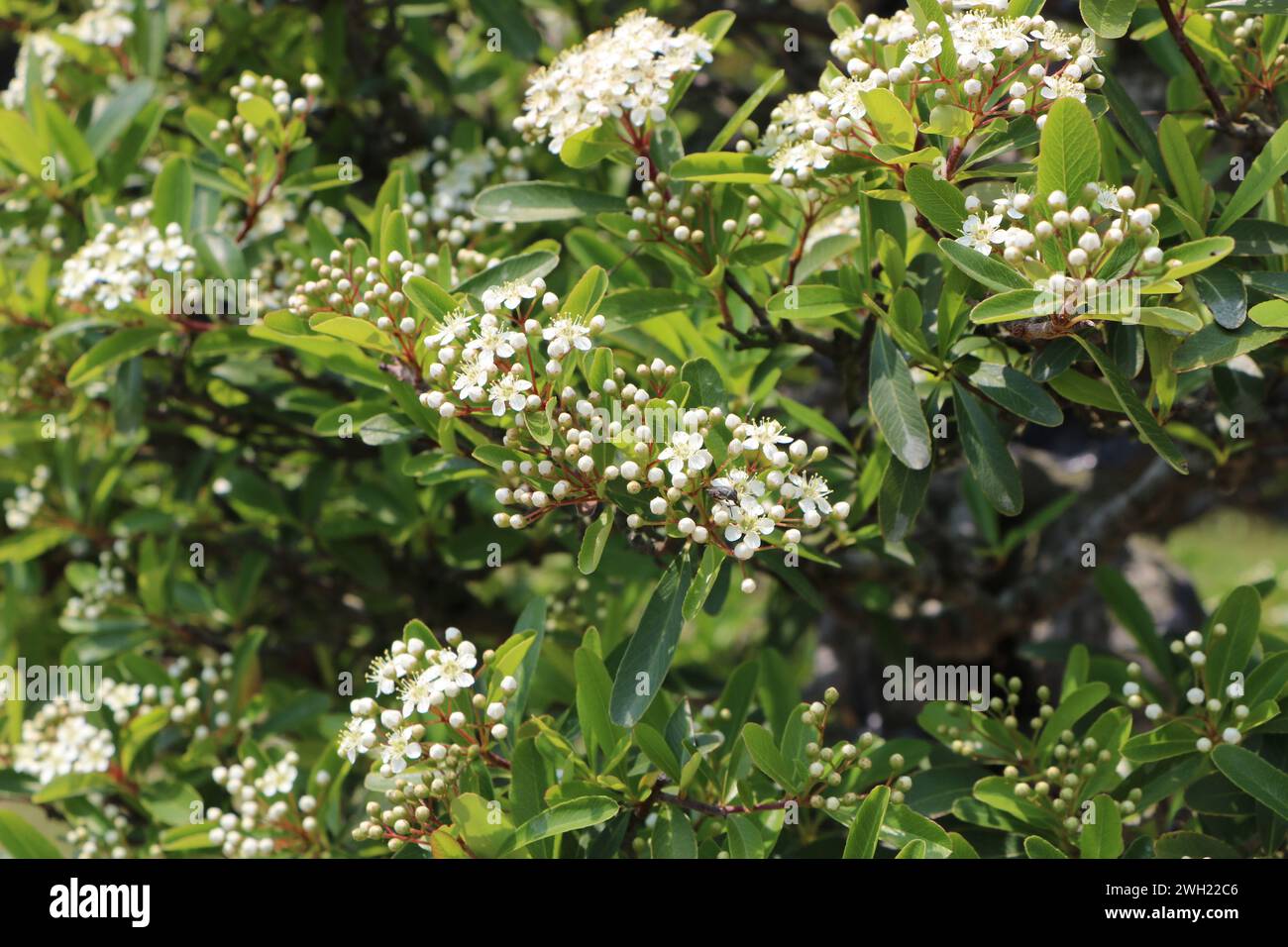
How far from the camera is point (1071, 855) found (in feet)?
6.99

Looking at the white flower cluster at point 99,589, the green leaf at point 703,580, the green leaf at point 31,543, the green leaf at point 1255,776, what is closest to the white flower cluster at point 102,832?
the white flower cluster at point 99,589

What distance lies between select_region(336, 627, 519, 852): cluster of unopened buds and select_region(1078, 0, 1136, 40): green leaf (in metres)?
1.41

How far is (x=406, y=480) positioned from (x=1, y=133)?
1219mm

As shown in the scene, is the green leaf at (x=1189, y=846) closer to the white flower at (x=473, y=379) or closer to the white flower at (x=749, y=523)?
the white flower at (x=749, y=523)

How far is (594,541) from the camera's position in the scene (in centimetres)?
191

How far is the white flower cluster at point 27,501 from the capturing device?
309cm

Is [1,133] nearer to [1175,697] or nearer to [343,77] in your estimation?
[343,77]

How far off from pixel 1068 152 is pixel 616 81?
789 millimetres

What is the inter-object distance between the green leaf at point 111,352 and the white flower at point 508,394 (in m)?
1.12

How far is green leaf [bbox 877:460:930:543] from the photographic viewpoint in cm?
208

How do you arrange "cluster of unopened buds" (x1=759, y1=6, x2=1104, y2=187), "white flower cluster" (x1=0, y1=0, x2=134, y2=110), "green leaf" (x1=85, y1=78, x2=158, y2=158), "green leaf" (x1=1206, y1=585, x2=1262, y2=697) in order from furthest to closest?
1. "white flower cluster" (x1=0, y1=0, x2=134, y2=110)
2. "green leaf" (x1=85, y1=78, x2=158, y2=158)
3. "green leaf" (x1=1206, y1=585, x2=1262, y2=697)
4. "cluster of unopened buds" (x1=759, y1=6, x2=1104, y2=187)

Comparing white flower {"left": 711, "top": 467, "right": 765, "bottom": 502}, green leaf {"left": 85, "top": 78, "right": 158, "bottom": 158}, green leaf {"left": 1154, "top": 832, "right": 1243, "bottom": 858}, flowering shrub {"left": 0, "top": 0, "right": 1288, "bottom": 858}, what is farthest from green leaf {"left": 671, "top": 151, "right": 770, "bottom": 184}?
green leaf {"left": 85, "top": 78, "right": 158, "bottom": 158}

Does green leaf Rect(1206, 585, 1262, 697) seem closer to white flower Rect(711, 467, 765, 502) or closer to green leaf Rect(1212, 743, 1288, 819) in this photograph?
green leaf Rect(1212, 743, 1288, 819)

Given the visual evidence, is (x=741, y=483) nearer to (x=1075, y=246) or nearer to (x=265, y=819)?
(x=1075, y=246)
